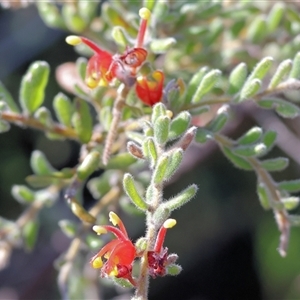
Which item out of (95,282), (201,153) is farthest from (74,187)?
(201,153)

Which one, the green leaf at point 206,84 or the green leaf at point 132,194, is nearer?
the green leaf at point 132,194

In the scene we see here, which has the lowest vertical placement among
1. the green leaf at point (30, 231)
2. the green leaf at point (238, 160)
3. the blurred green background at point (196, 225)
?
the blurred green background at point (196, 225)

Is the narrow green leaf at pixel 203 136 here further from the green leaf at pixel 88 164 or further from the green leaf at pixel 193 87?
the green leaf at pixel 88 164

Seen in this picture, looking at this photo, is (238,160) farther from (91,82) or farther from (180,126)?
(91,82)

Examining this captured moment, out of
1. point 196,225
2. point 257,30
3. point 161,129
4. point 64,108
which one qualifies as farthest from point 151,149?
point 196,225

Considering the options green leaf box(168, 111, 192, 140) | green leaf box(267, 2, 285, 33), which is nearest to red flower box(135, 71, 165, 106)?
green leaf box(168, 111, 192, 140)

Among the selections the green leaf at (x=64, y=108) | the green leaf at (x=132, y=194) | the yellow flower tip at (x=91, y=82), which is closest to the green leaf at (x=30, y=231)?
the green leaf at (x=64, y=108)

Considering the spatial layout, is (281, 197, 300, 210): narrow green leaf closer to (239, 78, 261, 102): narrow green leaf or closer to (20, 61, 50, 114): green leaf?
(239, 78, 261, 102): narrow green leaf
